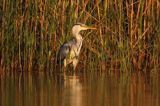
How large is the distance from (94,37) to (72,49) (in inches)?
24.8

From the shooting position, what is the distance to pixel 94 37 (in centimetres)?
1175

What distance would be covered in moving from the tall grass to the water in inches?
13.2

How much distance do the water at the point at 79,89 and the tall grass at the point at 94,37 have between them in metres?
0.34

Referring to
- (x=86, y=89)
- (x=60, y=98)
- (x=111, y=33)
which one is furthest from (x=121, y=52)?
(x=60, y=98)

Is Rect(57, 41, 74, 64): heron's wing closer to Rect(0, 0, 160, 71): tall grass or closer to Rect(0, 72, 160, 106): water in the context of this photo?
Rect(0, 0, 160, 71): tall grass

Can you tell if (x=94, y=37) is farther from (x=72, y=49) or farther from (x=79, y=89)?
(x=79, y=89)

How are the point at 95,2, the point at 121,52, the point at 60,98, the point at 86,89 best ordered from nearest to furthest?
the point at 60,98 < the point at 86,89 < the point at 121,52 < the point at 95,2

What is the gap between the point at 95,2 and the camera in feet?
38.3

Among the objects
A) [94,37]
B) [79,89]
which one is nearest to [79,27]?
[94,37]

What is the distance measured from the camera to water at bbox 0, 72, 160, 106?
25.4ft

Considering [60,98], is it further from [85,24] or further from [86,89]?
[85,24]

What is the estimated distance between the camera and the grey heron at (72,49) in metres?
11.6

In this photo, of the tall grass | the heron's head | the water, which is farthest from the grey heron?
the water

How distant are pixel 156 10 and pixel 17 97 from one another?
4.01 m
